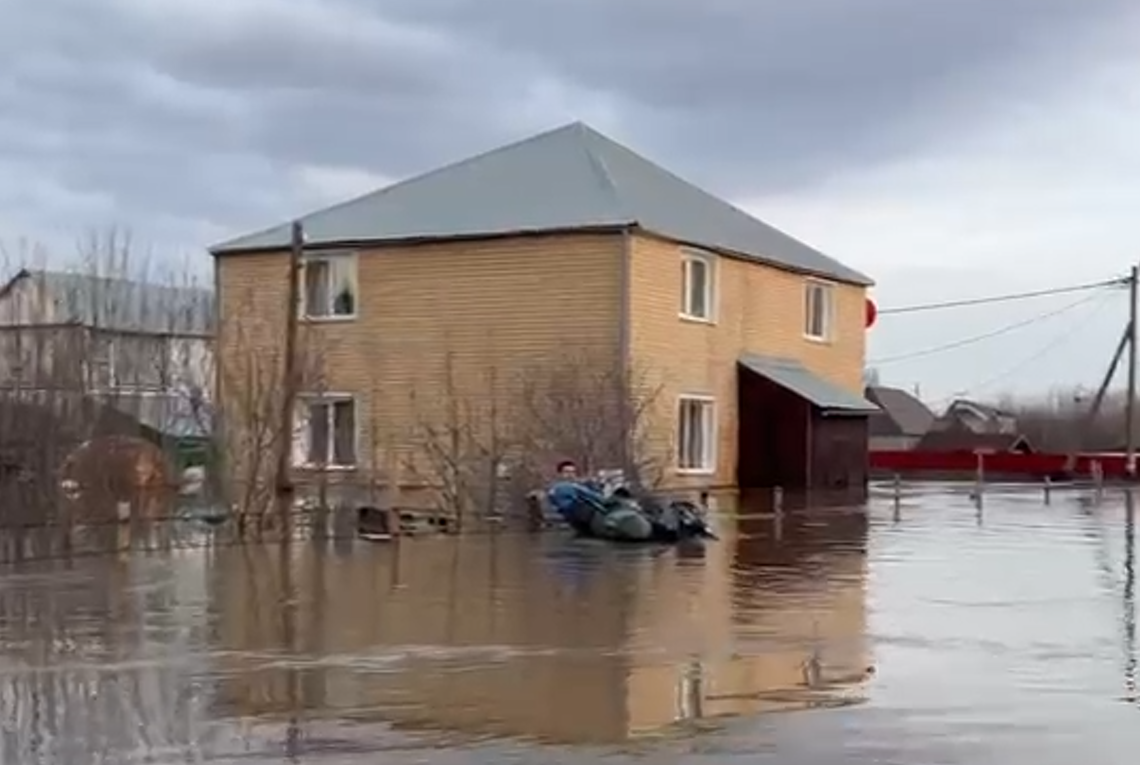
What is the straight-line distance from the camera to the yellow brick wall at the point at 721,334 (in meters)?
34.0

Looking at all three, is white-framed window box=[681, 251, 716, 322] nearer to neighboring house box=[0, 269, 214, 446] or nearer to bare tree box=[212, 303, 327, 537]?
neighboring house box=[0, 269, 214, 446]

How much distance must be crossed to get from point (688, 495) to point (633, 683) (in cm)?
2207

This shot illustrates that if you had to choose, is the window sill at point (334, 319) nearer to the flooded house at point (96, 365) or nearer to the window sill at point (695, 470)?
the flooded house at point (96, 365)

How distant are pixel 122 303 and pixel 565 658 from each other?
2267cm

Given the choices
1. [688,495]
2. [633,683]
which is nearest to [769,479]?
[688,495]

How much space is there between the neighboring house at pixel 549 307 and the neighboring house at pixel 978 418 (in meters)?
42.5

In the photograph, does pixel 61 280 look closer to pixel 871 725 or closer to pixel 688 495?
pixel 688 495

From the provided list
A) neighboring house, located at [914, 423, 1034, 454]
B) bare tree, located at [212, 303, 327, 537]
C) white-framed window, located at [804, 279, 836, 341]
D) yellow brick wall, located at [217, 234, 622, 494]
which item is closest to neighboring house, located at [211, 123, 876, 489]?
yellow brick wall, located at [217, 234, 622, 494]

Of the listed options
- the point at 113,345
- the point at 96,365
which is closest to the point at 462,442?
the point at 113,345

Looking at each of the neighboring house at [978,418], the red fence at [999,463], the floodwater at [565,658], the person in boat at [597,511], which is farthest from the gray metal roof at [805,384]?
the neighboring house at [978,418]

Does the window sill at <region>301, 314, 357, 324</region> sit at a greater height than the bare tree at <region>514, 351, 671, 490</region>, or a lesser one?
greater

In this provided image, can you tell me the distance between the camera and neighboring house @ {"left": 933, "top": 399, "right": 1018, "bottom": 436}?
81938 millimetres

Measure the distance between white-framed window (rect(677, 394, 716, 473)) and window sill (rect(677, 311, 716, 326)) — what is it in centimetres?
151

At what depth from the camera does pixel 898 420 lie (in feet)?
298
